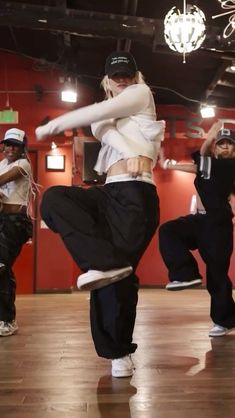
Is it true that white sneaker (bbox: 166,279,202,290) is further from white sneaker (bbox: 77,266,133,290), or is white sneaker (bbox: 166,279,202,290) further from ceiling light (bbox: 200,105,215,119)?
ceiling light (bbox: 200,105,215,119)

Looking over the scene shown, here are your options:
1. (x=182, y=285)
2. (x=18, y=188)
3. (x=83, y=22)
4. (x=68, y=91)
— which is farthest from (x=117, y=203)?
(x=68, y=91)

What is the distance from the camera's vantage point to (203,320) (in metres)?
4.23

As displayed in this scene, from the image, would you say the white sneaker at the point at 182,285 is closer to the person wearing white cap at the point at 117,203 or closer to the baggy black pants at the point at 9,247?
the person wearing white cap at the point at 117,203

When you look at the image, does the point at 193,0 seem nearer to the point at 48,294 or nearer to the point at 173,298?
the point at 173,298

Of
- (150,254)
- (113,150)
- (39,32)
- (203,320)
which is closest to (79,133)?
(39,32)

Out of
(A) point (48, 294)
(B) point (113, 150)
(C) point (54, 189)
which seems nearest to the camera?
(C) point (54, 189)

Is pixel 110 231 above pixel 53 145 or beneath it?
beneath

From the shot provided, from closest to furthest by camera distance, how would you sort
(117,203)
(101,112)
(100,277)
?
1. (100,277)
2. (101,112)
3. (117,203)

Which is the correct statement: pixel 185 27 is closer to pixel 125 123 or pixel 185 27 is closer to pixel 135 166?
pixel 125 123

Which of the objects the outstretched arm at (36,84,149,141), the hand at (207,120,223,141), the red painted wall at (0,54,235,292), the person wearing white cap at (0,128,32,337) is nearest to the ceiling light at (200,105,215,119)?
the red painted wall at (0,54,235,292)

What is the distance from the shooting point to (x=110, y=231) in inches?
88.4

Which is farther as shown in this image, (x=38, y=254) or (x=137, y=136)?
(x=38, y=254)

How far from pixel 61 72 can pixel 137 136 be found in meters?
4.88

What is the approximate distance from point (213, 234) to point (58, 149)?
12.9 feet
